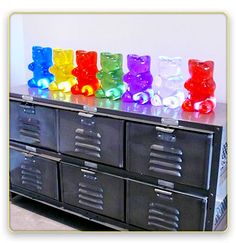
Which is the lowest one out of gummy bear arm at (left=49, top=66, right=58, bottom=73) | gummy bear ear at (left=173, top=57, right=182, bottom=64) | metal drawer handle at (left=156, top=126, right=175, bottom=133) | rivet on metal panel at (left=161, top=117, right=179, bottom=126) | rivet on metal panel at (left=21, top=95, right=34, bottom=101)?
metal drawer handle at (left=156, top=126, right=175, bottom=133)

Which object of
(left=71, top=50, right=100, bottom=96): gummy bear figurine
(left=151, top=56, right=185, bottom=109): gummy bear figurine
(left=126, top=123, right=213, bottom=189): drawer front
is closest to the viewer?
(left=126, top=123, right=213, bottom=189): drawer front

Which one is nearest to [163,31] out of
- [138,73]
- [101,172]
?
[138,73]

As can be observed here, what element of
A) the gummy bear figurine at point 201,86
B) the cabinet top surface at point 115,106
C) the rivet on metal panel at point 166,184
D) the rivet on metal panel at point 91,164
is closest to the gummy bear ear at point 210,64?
the gummy bear figurine at point 201,86

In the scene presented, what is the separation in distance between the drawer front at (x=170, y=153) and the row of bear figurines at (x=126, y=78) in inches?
4.0

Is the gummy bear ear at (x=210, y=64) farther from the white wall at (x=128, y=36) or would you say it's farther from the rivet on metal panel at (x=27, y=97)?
the rivet on metal panel at (x=27, y=97)

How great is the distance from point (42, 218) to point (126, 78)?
1.79 ft

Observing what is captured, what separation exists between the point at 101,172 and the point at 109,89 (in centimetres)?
26

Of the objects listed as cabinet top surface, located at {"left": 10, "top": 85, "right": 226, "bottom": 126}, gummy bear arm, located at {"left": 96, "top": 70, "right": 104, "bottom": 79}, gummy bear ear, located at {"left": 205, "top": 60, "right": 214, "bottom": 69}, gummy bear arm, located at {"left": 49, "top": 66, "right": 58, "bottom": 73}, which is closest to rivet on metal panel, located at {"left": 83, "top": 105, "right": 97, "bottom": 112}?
cabinet top surface, located at {"left": 10, "top": 85, "right": 226, "bottom": 126}

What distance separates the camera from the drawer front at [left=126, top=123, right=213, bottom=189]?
978 millimetres

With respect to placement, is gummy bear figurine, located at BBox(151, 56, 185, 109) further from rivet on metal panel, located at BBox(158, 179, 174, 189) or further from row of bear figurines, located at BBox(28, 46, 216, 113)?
rivet on metal panel, located at BBox(158, 179, 174, 189)

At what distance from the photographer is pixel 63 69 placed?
1263 millimetres

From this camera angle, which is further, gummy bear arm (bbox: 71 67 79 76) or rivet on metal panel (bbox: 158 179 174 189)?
gummy bear arm (bbox: 71 67 79 76)

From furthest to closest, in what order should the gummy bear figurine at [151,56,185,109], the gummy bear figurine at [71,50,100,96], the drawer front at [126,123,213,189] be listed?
the gummy bear figurine at [71,50,100,96]
the gummy bear figurine at [151,56,185,109]
the drawer front at [126,123,213,189]

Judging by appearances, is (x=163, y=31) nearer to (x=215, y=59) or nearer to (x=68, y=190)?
(x=215, y=59)
